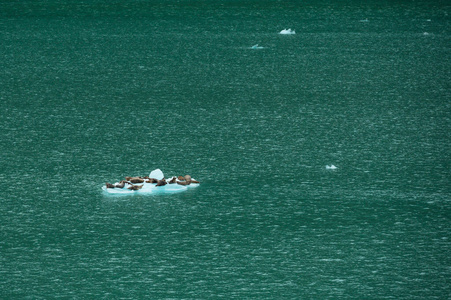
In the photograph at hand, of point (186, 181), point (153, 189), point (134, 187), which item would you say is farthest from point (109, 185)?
point (186, 181)

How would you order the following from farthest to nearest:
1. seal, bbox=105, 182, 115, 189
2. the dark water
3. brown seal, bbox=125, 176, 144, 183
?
brown seal, bbox=125, 176, 144, 183
seal, bbox=105, 182, 115, 189
the dark water

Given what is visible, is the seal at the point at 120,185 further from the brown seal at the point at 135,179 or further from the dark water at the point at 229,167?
the dark water at the point at 229,167

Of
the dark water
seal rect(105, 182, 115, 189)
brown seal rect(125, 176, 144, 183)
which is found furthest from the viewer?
brown seal rect(125, 176, 144, 183)

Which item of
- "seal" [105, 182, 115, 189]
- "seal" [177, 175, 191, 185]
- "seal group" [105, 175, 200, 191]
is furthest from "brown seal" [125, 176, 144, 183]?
"seal" [177, 175, 191, 185]

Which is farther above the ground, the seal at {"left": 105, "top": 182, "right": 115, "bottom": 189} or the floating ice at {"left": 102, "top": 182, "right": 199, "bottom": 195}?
the seal at {"left": 105, "top": 182, "right": 115, "bottom": 189}

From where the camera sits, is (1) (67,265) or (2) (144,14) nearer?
(1) (67,265)

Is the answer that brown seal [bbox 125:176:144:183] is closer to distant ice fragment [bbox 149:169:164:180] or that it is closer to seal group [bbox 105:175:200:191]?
seal group [bbox 105:175:200:191]

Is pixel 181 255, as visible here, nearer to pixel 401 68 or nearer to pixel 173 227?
pixel 173 227

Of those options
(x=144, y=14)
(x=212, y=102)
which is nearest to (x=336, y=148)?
(x=212, y=102)

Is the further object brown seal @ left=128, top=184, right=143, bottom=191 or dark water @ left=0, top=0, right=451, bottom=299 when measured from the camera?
brown seal @ left=128, top=184, right=143, bottom=191
